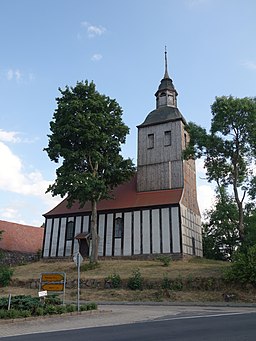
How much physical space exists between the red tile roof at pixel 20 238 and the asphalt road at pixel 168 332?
27.9m

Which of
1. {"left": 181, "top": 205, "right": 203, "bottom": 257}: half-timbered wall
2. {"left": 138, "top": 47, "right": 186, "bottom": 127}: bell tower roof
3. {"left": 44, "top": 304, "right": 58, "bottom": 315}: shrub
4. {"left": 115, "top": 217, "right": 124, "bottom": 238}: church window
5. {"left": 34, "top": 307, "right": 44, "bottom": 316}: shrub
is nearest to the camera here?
{"left": 34, "top": 307, "right": 44, "bottom": 316}: shrub

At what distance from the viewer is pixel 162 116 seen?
32906 millimetres

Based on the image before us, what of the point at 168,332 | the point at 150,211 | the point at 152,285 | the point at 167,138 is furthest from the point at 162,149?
the point at 168,332

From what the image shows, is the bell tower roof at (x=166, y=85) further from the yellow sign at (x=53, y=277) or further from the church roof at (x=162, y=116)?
the yellow sign at (x=53, y=277)

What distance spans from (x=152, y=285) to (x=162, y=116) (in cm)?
1855

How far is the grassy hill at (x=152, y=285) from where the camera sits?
16.3 meters

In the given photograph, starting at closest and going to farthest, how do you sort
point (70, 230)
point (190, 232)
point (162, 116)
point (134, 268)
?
point (134, 268) < point (190, 232) < point (70, 230) < point (162, 116)

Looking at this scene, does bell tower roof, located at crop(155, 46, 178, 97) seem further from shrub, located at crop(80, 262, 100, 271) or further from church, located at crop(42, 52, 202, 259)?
shrub, located at crop(80, 262, 100, 271)

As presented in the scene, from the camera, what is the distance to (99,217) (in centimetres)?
3008

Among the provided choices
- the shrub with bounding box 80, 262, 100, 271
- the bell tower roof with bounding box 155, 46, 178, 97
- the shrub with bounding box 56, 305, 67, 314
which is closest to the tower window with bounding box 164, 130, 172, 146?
the bell tower roof with bounding box 155, 46, 178, 97

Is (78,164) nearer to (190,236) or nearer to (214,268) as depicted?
(190,236)

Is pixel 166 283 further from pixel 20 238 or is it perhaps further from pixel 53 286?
pixel 20 238

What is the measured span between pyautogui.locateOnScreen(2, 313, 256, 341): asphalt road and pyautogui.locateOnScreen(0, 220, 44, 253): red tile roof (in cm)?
2793

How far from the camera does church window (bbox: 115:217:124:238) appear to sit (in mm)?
28625
